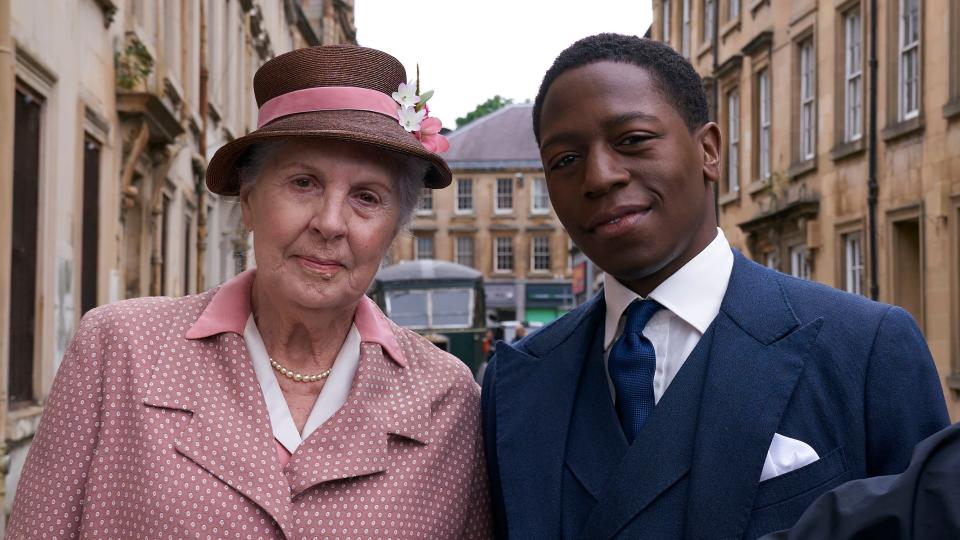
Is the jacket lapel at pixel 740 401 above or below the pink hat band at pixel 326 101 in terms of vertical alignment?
below

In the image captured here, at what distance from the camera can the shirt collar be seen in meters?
2.59

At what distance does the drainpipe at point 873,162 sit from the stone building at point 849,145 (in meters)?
0.02

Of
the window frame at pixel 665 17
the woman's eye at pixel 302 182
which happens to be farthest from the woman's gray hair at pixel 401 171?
the window frame at pixel 665 17

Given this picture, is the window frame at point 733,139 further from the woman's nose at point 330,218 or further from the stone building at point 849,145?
the woman's nose at point 330,218

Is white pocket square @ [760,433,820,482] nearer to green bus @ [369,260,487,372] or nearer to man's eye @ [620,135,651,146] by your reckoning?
man's eye @ [620,135,651,146]

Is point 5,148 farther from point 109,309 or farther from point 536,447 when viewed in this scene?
point 536,447

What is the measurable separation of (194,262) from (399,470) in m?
15.4

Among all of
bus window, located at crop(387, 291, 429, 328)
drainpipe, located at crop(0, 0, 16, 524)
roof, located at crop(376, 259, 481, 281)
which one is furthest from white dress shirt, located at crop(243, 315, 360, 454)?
roof, located at crop(376, 259, 481, 281)

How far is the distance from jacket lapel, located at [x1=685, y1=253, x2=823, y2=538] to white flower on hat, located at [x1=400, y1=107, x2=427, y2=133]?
100 cm

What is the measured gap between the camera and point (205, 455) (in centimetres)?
274

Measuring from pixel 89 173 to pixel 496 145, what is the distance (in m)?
47.1

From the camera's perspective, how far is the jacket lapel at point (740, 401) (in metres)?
2.36

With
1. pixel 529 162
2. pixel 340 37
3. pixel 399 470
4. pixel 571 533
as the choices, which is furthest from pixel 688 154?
pixel 529 162

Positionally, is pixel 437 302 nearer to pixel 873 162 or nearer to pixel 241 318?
pixel 873 162
